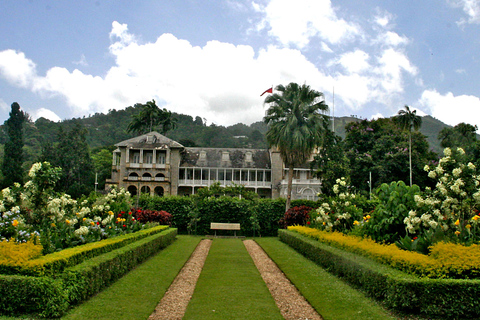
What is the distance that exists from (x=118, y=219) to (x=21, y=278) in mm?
7992

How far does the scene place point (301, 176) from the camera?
47.8 metres

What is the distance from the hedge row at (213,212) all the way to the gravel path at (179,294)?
13381 mm

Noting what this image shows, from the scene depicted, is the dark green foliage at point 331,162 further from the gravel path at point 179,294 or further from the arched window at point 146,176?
the arched window at point 146,176

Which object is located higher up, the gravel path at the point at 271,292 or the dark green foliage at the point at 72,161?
the dark green foliage at the point at 72,161

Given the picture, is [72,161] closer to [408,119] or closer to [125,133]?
[125,133]

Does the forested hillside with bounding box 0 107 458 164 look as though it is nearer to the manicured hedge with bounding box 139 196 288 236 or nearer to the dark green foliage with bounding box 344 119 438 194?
the dark green foliage with bounding box 344 119 438 194

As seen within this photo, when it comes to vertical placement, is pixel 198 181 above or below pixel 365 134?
below

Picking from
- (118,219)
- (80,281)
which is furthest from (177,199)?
(80,281)

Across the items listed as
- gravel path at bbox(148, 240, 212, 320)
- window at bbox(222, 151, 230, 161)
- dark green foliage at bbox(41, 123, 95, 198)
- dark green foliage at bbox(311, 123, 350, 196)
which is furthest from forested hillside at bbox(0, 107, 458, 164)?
gravel path at bbox(148, 240, 212, 320)

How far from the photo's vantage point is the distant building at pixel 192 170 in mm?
47594

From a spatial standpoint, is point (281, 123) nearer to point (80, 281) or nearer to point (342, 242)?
point (342, 242)

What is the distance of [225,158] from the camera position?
169 feet

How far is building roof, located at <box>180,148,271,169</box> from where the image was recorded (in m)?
50.6

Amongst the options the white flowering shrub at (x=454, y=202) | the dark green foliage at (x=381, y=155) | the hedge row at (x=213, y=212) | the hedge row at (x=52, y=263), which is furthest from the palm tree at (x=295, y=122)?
A: the hedge row at (x=52, y=263)
